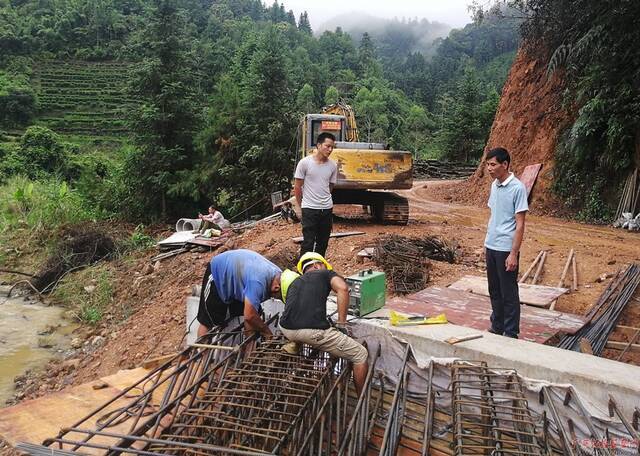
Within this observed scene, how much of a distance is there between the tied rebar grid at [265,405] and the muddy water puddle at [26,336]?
4924 mm

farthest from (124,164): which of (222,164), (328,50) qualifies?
(328,50)

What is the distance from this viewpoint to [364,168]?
9.32 meters

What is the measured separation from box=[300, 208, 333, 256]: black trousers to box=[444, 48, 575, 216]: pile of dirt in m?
9.24

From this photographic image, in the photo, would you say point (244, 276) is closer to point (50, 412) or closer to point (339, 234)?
point (50, 412)

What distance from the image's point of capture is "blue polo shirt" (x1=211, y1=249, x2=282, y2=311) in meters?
3.82

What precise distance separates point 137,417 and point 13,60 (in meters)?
60.3

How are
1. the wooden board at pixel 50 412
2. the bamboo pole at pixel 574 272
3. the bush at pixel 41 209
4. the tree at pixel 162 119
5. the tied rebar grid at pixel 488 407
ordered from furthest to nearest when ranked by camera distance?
the tree at pixel 162 119, the bush at pixel 41 209, the bamboo pole at pixel 574 272, the wooden board at pixel 50 412, the tied rebar grid at pixel 488 407

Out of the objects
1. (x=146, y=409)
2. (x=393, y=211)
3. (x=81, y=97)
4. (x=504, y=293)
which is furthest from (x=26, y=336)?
(x=81, y=97)

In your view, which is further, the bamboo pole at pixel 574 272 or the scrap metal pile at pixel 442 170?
the scrap metal pile at pixel 442 170

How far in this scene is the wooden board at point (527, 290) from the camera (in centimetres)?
492

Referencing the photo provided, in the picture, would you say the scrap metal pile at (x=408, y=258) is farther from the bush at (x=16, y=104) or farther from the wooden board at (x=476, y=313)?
the bush at (x=16, y=104)

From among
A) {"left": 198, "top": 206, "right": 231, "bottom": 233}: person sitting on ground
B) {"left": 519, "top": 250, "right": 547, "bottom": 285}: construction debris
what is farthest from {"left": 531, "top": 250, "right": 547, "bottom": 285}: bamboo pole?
{"left": 198, "top": 206, "right": 231, "bottom": 233}: person sitting on ground

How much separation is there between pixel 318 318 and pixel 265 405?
0.68 metres

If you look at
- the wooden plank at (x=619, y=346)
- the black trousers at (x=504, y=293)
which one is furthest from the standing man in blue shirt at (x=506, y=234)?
the wooden plank at (x=619, y=346)
